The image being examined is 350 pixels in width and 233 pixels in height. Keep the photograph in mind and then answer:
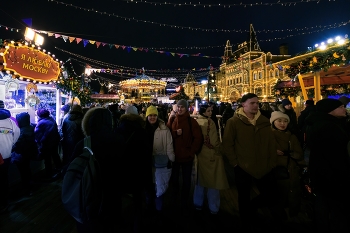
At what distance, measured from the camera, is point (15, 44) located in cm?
607

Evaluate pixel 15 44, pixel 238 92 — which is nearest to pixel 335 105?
pixel 15 44

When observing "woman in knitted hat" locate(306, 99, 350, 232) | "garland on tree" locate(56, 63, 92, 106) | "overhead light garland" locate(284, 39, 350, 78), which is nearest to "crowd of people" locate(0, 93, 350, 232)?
"woman in knitted hat" locate(306, 99, 350, 232)

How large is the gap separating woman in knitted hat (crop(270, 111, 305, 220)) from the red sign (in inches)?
268

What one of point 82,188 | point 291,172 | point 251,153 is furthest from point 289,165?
point 82,188

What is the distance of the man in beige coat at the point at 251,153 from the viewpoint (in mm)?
2938

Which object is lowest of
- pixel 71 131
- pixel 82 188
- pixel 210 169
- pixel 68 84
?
pixel 210 169

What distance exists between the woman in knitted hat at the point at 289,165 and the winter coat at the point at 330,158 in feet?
2.58

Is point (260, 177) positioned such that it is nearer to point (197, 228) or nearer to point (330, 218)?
point (330, 218)

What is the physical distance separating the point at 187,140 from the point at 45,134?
408cm

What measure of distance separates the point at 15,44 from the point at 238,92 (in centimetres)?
5811

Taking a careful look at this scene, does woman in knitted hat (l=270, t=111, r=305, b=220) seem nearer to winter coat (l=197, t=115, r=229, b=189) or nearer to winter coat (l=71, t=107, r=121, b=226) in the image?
winter coat (l=197, t=115, r=229, b=189)

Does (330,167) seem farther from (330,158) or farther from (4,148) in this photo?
(4,148)

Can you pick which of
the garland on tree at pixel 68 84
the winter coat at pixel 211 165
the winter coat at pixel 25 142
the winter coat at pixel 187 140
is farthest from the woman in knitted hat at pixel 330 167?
the garland on tree at pixel 68 84

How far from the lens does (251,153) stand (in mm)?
2932
